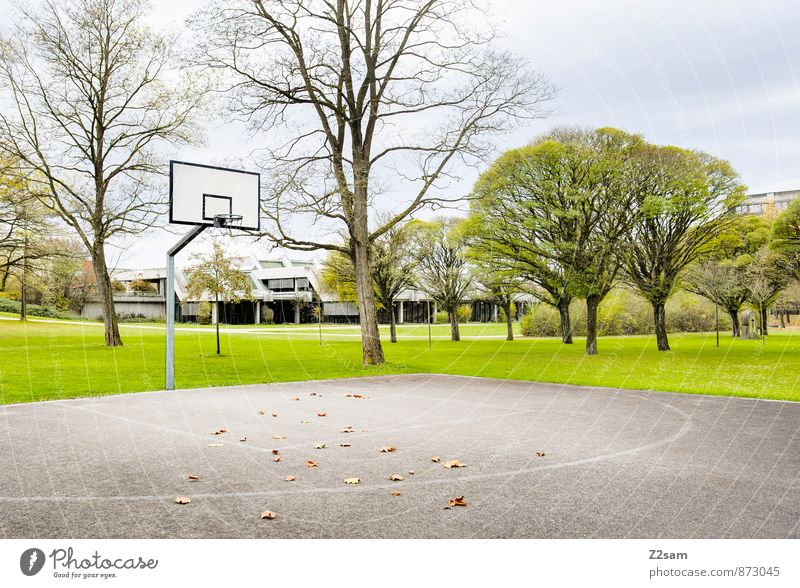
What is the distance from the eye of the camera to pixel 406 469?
7.16 meters

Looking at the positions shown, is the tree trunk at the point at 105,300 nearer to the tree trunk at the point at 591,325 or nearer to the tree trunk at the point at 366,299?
the tree trunk at the point at 366,299

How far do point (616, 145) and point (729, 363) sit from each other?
10235 millimetres

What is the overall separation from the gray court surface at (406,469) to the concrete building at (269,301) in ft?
116

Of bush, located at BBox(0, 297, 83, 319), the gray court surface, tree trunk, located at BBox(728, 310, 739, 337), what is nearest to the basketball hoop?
the gray court surface

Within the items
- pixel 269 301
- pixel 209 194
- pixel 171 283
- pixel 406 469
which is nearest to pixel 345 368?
pixel 171 283

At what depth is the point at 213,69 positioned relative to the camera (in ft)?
68.1

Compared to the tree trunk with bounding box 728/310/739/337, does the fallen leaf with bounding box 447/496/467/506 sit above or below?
below

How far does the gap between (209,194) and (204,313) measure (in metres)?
30.6

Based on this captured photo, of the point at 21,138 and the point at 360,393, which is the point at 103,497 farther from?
the point at 21,138

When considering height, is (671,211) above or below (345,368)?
above

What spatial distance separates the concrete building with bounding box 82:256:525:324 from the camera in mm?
45656

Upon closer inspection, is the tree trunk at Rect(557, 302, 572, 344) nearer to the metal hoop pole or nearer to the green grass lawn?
the green grass lawn
